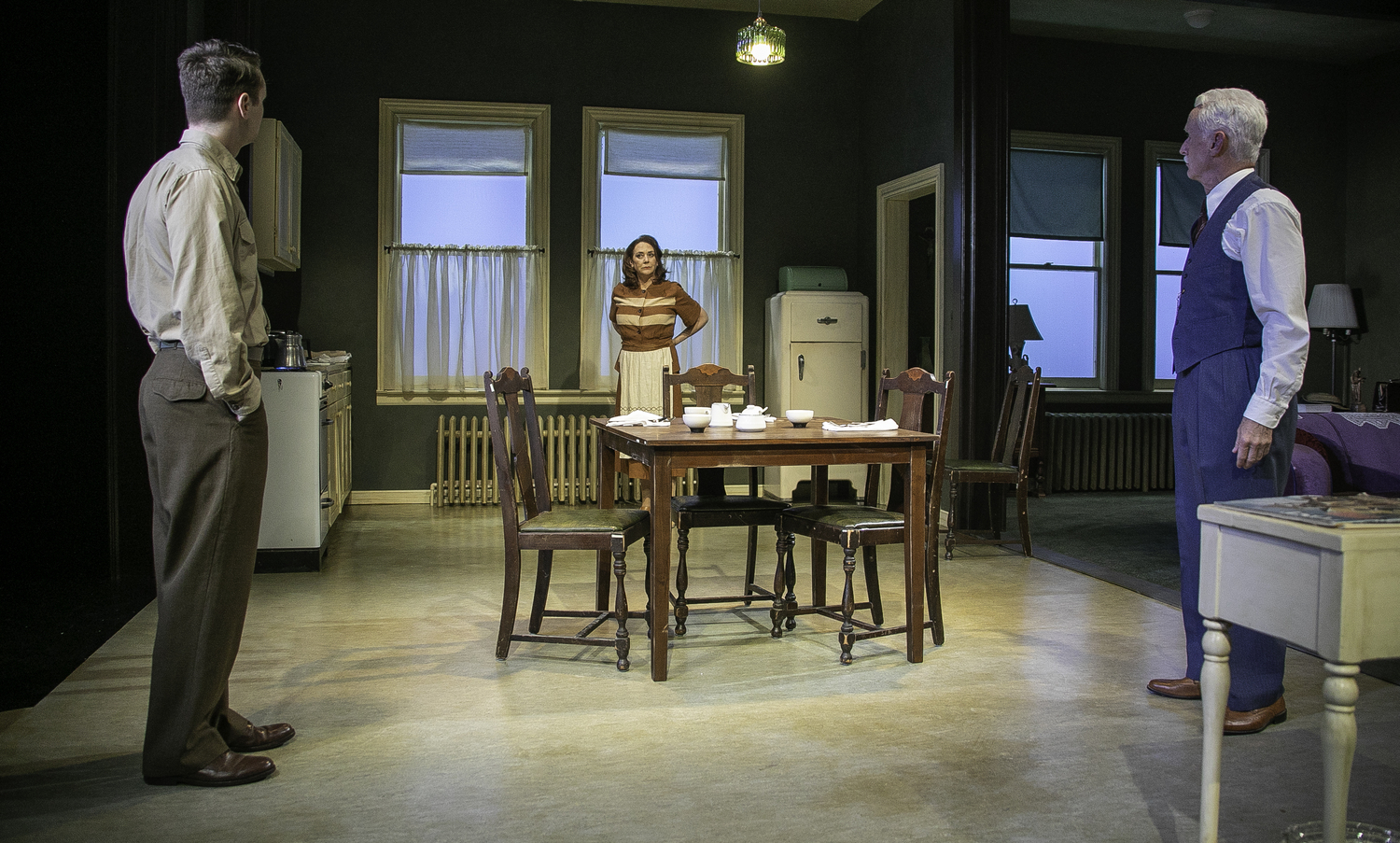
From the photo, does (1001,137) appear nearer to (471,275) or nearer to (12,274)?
(471,275)

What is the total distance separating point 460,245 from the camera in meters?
7.42

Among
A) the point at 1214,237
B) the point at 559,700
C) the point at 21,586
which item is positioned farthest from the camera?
the point at 21,586

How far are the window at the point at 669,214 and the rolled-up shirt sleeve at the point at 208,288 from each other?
523 cm

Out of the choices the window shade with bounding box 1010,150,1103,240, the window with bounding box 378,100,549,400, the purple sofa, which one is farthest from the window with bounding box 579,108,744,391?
the purple sofa

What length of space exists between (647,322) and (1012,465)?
242cm

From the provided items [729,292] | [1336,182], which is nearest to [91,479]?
[729,292]

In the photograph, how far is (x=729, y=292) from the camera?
25.5 feet

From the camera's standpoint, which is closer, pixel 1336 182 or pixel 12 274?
pixel 12 274

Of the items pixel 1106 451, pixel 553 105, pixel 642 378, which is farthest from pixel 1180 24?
pixel 642 378

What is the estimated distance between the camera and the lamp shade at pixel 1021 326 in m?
8.00

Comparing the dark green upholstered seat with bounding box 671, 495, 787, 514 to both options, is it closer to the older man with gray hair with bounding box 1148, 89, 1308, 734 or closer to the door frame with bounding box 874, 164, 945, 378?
the older man with gray hair with bounding box 1148, 89, 1308, 734

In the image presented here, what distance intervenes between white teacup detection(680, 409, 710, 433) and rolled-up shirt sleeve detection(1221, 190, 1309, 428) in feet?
5.42

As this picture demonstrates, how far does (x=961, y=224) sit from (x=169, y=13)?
14.4ft

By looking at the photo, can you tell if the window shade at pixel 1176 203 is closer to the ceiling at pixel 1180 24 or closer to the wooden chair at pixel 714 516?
the ceiling at pixel 1180 24
